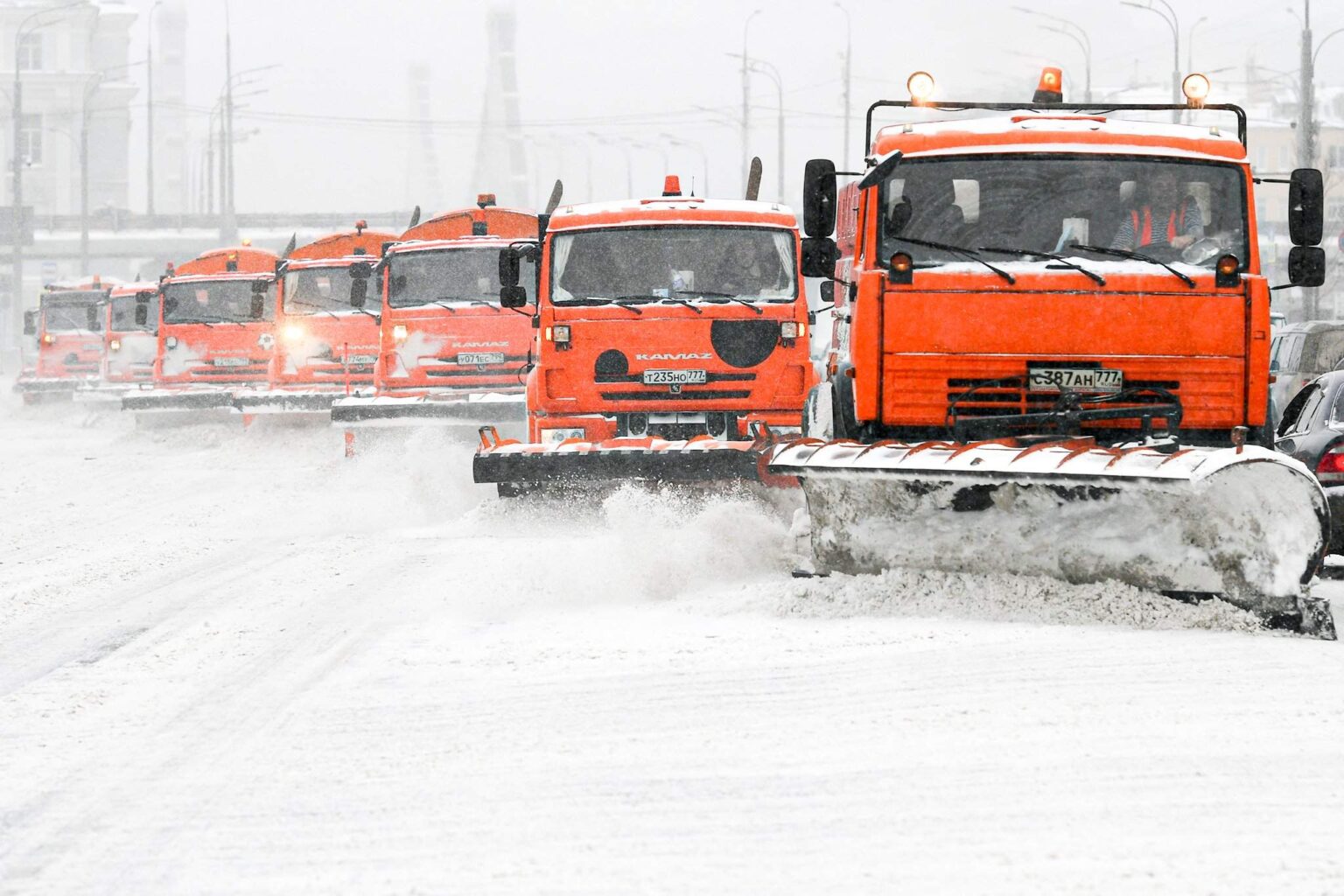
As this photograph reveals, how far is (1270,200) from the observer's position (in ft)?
321

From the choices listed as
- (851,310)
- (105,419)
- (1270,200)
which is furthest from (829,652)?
(1270,200)

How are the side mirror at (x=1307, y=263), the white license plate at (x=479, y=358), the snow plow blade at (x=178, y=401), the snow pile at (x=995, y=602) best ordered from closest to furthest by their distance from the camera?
the snow pile at (x=995, y=602), the side mirror at (x=1307, y=263), the white license plate at (x=479, y=358), the snow plow blade at (x=178, y=401)

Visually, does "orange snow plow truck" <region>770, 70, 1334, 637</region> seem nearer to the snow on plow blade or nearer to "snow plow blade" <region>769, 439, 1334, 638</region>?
"snow plow blade" <region>769, 439, 1334, 638</region>

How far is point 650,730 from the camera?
18.7 ft

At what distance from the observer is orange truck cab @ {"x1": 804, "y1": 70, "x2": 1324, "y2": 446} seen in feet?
27.4

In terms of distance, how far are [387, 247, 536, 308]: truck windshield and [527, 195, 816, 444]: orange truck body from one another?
15.3ft

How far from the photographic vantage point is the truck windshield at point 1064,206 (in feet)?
28.0

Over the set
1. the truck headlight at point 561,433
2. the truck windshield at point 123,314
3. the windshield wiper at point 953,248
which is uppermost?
the truck windshield at point 123,314

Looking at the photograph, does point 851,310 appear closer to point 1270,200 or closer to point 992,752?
point 992,752

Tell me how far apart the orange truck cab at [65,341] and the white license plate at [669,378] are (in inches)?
878

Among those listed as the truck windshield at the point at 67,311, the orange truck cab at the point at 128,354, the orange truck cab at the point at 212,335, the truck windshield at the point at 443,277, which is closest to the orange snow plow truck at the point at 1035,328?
the truck windshield at the point at 443,277

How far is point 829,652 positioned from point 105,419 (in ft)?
79.7

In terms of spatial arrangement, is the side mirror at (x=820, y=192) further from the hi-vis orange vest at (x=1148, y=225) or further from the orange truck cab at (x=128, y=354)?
the orange truck cab at (x=128, y=354)

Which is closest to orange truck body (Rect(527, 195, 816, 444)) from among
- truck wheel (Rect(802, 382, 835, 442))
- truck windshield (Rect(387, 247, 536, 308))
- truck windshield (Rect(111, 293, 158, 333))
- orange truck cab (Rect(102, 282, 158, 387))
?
truck wheel (Rect(802, 382, 835, 442))
